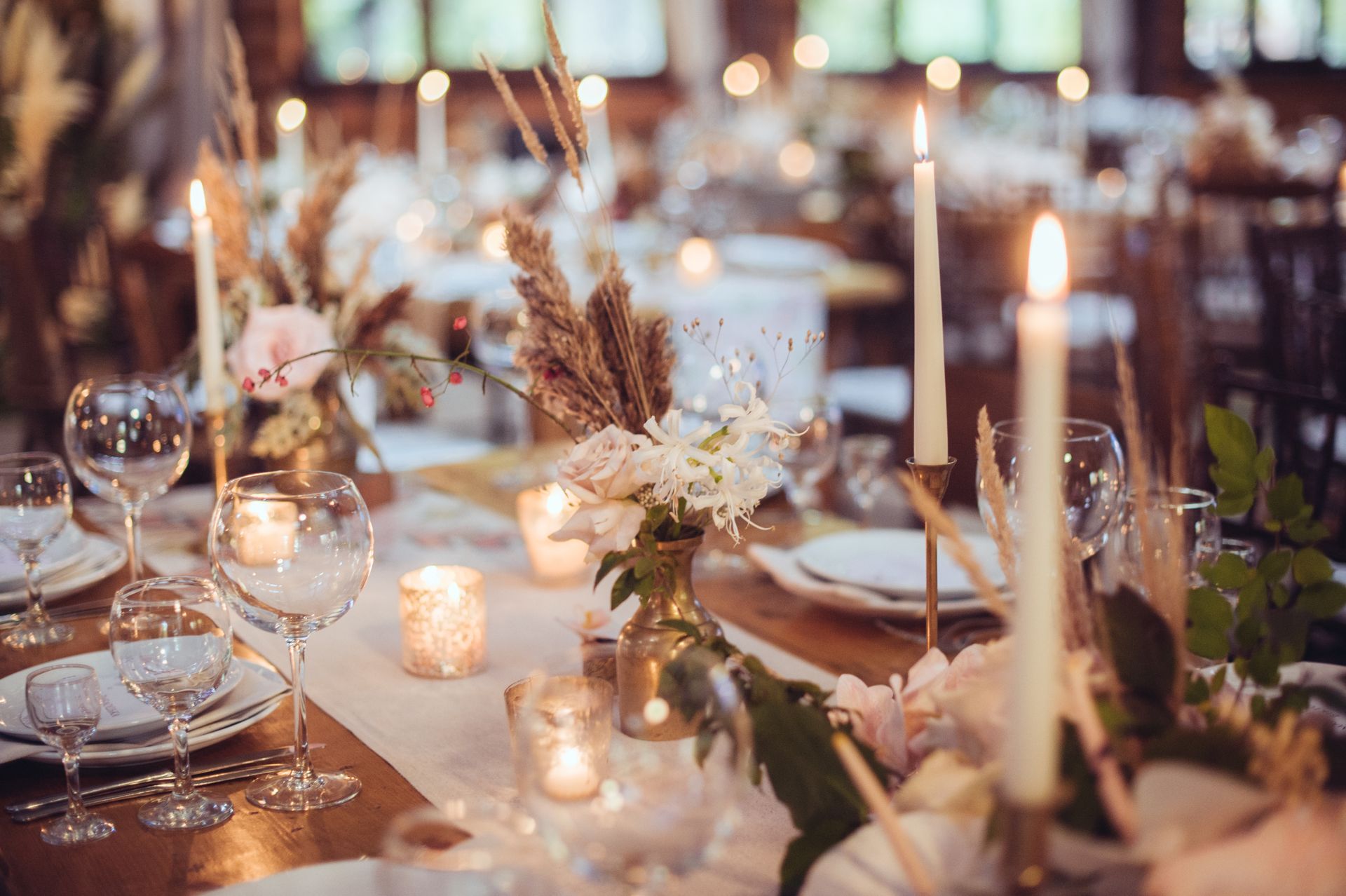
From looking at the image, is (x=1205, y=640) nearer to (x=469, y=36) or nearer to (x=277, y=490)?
(x=277, y=490)

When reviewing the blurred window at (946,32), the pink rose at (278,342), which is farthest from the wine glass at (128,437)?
the blurred window at (946,32)

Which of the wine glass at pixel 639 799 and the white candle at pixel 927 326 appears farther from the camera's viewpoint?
the white candle at pixel 927 326

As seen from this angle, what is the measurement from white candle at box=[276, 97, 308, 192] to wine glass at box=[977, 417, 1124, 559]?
1569 mm

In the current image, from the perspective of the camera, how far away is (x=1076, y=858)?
0.53 m

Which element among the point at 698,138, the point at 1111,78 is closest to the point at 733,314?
the point at 698,138

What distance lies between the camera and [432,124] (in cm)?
674

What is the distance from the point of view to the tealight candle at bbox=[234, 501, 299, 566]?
2.87 feet

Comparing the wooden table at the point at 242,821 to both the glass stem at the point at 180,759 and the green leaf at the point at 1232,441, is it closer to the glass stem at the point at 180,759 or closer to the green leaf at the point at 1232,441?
the glass stem at the point at 180,759

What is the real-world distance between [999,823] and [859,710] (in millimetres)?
206

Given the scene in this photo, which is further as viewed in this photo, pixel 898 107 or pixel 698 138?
pixel 898 107

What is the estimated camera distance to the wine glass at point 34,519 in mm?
1195

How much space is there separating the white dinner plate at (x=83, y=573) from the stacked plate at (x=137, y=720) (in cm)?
31

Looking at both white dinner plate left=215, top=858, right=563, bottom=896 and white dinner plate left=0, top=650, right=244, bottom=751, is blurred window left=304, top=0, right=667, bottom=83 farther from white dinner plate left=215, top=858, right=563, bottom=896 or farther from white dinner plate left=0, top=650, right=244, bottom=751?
white dinner plate left=215, top=858, right=563, bottom=896

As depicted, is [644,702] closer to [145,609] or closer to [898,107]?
[145,609]
